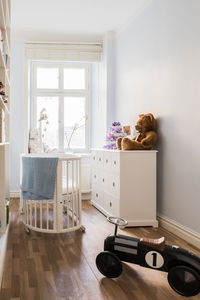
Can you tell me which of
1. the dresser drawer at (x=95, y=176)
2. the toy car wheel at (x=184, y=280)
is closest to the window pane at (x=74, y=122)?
the dresser drawer at (x=95, y=176)

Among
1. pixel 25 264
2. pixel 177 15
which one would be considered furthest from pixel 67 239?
pixel 177 15

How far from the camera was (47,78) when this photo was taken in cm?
545

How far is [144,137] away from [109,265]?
1721mm

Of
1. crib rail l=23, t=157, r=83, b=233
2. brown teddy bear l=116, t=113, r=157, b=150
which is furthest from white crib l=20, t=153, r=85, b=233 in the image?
brown teddy bear l=116, t=113, r=157, b=150

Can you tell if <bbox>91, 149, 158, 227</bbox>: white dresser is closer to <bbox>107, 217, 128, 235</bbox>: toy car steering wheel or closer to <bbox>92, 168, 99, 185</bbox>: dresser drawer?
<bbox>92, 168, 99, 185</bbox>: dresser drawer

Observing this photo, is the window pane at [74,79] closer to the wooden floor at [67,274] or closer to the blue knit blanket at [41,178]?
the blue knit blanket at [41,178]

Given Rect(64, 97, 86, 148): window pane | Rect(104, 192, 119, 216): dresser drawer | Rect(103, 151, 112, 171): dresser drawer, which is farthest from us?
Rect(64, 97, 86, 148): window pane

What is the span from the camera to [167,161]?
329 cm

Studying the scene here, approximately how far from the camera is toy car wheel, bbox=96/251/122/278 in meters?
2.05

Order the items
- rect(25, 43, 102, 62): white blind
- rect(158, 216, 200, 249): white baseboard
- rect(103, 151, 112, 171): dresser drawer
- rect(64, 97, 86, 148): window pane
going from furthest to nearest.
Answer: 1. rect(64, 97, 86, 148): window pane
2. rect(25, 43, 102, 62): white blind
3. rect(103, 151, 112, 171): dresser drawer
4. rect(158, 216, 200, 249): white baseboard

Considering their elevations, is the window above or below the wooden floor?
above

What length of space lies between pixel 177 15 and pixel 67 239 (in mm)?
2267

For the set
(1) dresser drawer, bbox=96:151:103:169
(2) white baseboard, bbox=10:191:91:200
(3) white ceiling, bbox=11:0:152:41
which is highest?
(3) white ceiling, bbox=11:0:152:41

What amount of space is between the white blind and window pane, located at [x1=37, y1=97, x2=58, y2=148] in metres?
0.70
